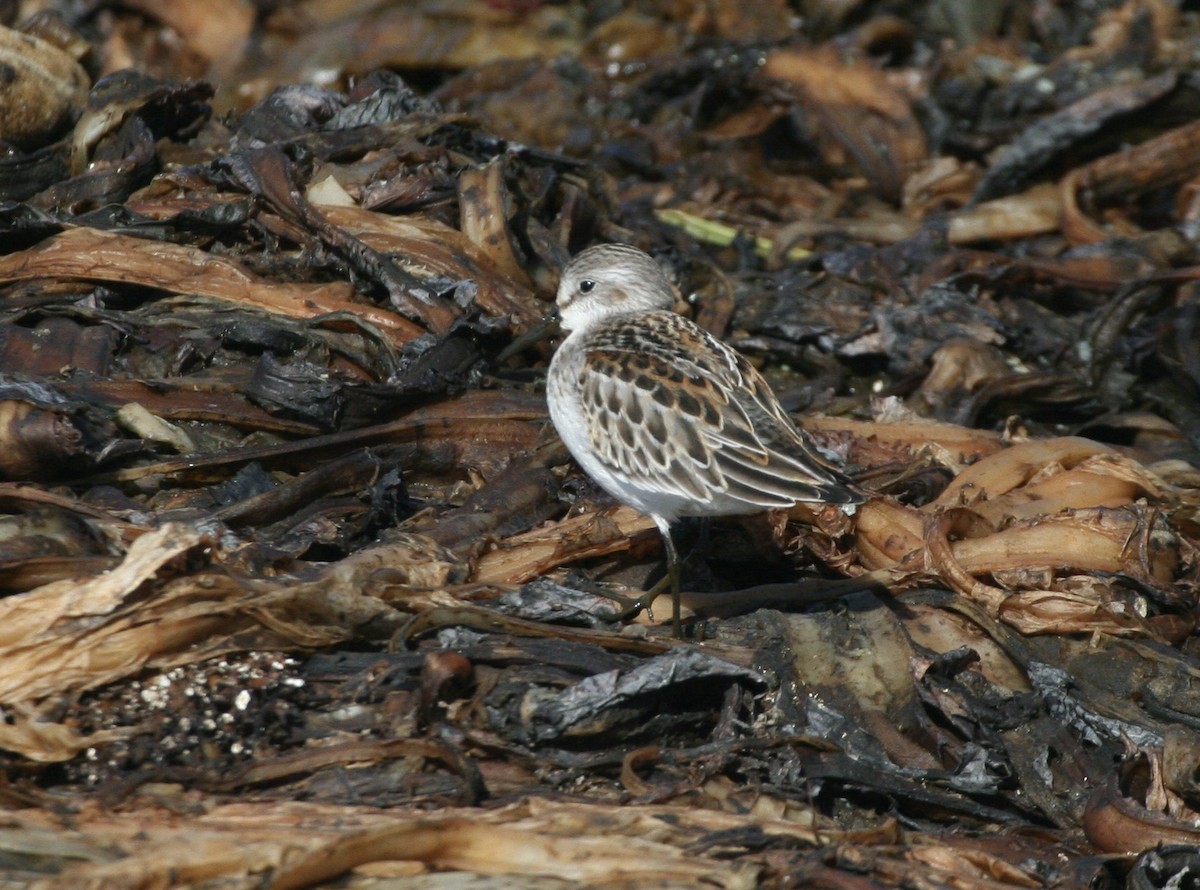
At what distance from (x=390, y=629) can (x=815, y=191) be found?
4.35 meters

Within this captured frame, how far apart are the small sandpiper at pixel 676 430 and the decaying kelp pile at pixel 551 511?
1.05 feet

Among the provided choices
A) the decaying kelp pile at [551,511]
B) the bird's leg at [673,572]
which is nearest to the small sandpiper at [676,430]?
the bird's leg at [673,572]

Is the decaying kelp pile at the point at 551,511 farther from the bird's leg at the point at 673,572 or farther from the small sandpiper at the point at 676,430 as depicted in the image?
the small sandpiper at the point at 676,430

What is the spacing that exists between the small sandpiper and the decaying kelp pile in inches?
12.6

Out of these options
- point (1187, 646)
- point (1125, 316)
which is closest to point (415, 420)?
point (1187, 646)

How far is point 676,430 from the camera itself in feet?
13.4

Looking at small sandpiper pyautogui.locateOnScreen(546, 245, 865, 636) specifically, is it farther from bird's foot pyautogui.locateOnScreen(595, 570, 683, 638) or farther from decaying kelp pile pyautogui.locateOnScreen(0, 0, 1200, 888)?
decaying kelp pile pyautogui.locateOnScreen(0, 0, 1200, 888)

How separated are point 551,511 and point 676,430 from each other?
62 centimetres

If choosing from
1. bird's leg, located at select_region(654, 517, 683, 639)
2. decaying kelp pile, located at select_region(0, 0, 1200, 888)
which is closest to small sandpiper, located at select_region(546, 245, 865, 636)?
bird's leg, located at select_region(654, 517, 683, 639)

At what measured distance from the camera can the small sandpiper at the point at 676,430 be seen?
3.96 metres

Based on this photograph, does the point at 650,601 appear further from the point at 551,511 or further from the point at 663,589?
the point at 551,511

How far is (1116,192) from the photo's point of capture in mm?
6965

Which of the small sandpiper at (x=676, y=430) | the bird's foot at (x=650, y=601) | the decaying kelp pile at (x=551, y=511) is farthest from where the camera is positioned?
the bird's foot at (x=650, y=601)

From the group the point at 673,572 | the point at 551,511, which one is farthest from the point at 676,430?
the point at 551,511
